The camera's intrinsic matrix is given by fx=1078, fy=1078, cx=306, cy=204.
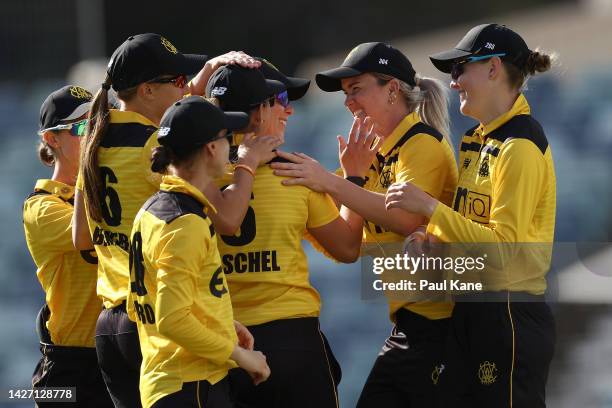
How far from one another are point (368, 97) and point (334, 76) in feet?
0.50

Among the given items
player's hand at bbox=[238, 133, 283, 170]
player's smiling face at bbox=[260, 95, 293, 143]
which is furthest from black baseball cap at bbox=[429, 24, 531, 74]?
player's hand at bbox=[238, 133, 283, 170]

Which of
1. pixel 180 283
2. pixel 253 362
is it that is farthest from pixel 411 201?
pixel 180 283

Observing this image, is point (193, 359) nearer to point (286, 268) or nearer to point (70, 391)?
point (286, 268)

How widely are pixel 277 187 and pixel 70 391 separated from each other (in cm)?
122

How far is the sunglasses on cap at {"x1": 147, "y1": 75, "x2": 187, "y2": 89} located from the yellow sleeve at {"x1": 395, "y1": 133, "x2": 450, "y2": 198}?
80 centimetres

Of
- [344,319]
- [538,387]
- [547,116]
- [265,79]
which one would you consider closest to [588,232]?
[547,116]

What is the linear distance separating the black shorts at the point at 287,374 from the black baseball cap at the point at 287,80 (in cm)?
84

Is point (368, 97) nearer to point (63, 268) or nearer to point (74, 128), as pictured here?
point (74, 128)

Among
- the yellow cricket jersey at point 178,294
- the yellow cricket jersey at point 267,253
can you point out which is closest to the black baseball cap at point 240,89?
the yellow cricket jersey at point 267,253

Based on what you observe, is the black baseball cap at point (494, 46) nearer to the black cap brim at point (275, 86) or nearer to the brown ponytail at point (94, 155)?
the black cap brim at point (275, 86)

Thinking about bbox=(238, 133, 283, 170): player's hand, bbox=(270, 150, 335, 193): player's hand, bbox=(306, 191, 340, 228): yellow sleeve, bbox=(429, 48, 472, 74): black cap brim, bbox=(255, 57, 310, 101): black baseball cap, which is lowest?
bbox=(306, 191, 340, 228): yellow sleeve

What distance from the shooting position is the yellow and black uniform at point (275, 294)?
338 cm

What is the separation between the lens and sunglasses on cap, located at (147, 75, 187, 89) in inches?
139

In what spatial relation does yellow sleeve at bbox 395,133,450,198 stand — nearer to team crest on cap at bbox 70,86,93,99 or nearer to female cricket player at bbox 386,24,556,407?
female cricket player at bbox 386,24,556,407
